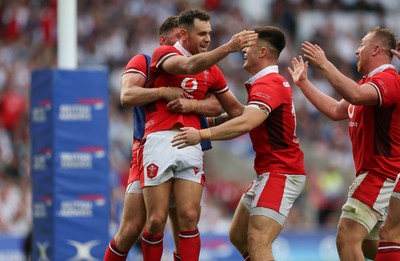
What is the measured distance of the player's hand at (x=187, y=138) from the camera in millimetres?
9164

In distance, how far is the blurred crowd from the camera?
1869cm

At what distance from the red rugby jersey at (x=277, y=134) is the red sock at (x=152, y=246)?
1189mm

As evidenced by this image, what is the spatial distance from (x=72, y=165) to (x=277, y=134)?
3.58m

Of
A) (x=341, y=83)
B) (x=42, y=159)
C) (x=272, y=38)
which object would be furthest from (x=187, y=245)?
(x=42, y=159)

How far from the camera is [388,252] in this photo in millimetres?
9875

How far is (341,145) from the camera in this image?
23.8 metres

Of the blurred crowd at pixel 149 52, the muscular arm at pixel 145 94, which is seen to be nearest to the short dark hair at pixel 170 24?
the muscular arm at pixel 145 94

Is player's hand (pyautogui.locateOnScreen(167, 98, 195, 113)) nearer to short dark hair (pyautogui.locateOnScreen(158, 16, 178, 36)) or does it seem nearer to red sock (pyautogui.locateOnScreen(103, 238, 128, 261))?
short dark hair (pyautogui.locateOnScreen(158, 16, 178, 36))

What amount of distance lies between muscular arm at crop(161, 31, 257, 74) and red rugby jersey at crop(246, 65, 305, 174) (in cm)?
62

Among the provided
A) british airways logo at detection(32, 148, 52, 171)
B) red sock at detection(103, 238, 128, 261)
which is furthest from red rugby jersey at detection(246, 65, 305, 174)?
british airways logo at detection(32, 148, 52, 171)

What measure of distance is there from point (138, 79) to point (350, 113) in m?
2.12

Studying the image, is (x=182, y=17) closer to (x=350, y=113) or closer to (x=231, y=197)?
(x=350, y=113)

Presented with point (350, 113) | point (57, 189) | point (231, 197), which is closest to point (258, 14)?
point (231, 197)

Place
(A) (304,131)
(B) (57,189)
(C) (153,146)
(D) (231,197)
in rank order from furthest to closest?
(A) (304,131), (D) (231,197), (B) (57,189), (C) (153,146)
